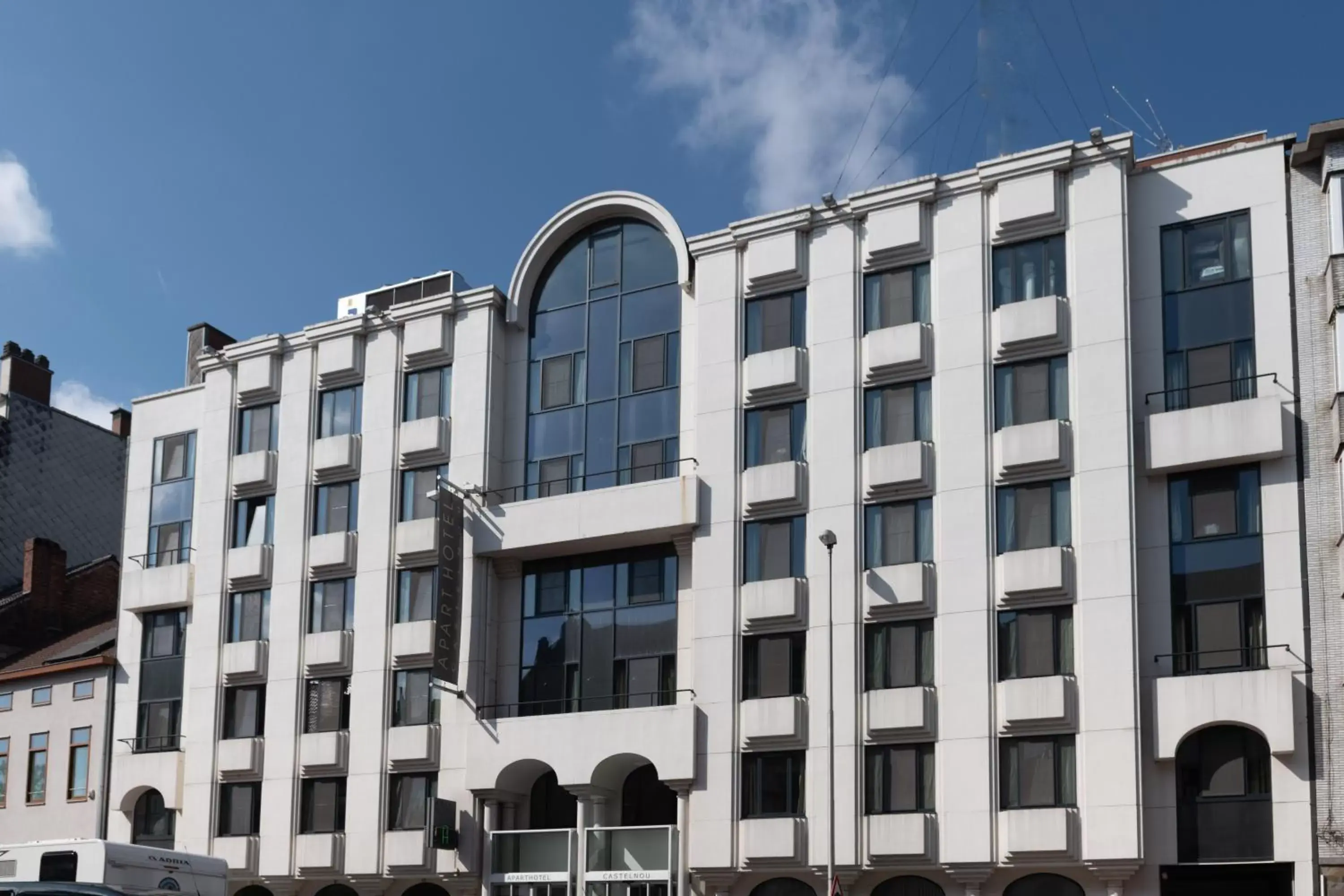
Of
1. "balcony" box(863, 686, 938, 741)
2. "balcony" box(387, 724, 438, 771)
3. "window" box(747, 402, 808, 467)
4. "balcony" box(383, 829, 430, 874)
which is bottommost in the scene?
"balcony" box(383, 829, 430, 874)

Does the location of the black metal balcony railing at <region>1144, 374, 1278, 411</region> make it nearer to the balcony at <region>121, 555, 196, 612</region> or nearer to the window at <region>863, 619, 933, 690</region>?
the window at <region>863, 619, 933, 690</region>

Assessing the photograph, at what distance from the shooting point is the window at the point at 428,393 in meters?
46.9

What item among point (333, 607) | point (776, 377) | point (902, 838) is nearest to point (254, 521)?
point (333, 607)

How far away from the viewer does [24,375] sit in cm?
6562

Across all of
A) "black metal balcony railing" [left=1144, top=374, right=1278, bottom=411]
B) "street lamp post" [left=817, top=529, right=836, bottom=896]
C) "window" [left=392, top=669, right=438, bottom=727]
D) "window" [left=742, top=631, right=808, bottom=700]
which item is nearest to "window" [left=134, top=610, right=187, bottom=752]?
"window" [left=392, top=669, right=438, bottom=727]

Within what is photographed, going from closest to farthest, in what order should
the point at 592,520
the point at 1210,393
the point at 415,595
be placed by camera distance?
the point at 1210,393 → the point at 592,520 → the point at 415,595

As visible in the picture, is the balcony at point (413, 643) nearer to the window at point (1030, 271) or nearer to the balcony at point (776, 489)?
the balcony at point (776, 489)

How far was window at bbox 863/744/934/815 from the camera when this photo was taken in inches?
1485

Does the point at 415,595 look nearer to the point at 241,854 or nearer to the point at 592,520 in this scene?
the point at 592,520

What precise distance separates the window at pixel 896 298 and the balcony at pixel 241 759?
21.0 meters

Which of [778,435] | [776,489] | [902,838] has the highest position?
[778,435]

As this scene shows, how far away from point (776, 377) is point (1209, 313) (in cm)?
1044

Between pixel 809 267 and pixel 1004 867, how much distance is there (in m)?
15.4

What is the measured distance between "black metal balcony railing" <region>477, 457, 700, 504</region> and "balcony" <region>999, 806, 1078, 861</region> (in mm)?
11943
